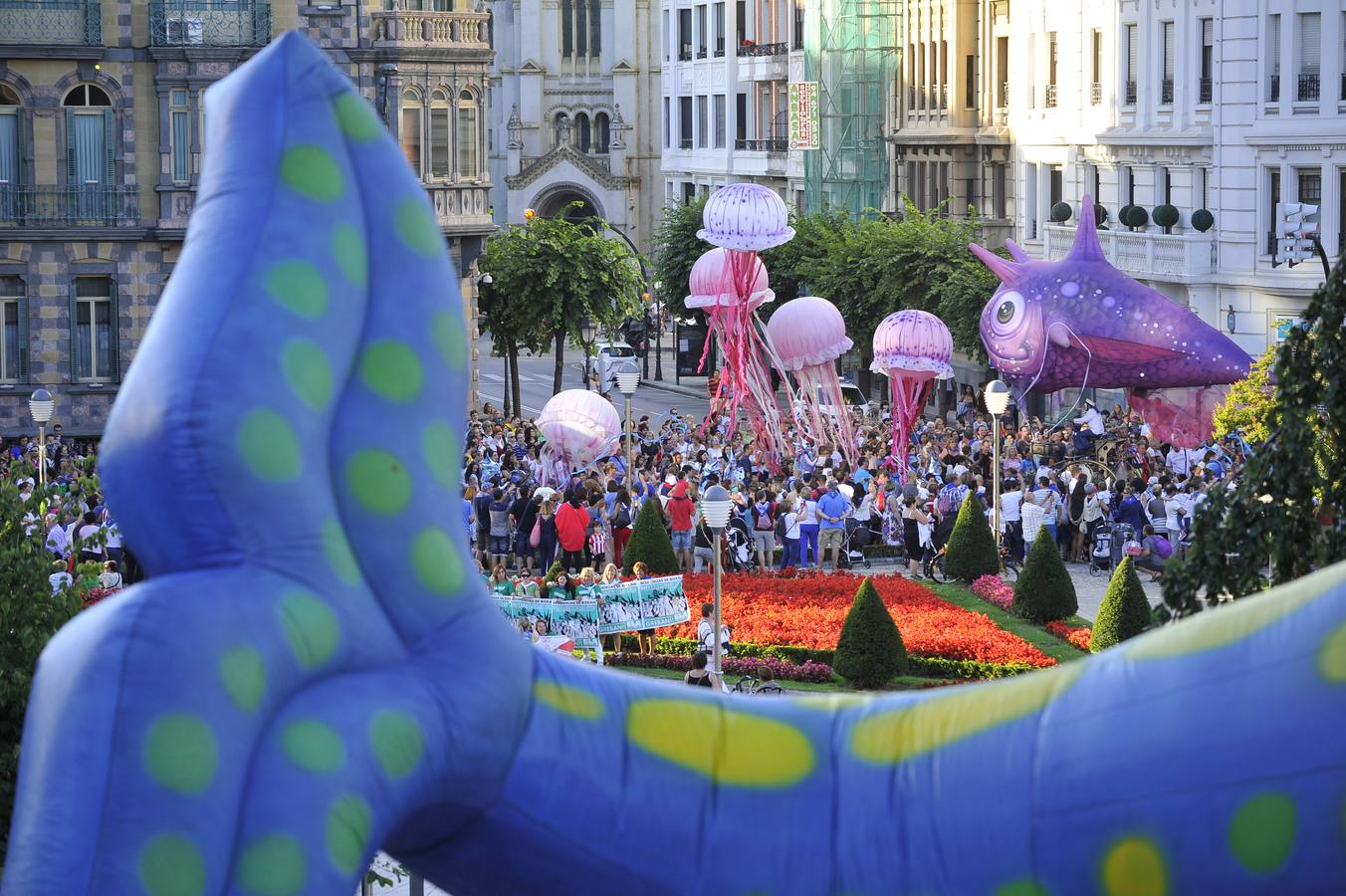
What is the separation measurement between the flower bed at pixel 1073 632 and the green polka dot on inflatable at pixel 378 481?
1919 cm

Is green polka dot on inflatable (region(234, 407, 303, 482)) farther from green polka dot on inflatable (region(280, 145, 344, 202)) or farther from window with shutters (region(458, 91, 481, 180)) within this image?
window with shutters (region(458, 91, 481, 180))

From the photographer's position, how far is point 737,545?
31062 mm

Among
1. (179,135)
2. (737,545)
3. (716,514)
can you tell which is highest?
(179,135)

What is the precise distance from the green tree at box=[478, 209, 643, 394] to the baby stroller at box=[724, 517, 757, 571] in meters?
21.7

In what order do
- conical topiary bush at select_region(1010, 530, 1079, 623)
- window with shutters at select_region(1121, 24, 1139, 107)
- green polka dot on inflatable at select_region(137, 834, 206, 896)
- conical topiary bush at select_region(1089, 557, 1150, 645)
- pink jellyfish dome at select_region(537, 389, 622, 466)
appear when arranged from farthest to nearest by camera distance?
window with shutters at select_region(1121, 24, 1139, 107), pink jellyfish dome at select_region(537, 389, 622, 466), conical topiary bush at select_region(1010, 530, 1079, 623), conical topiary bush at select_region(1089, 557, 1150, 645), green polka dot on inflatable at select_region(137, 834, 206, 896)

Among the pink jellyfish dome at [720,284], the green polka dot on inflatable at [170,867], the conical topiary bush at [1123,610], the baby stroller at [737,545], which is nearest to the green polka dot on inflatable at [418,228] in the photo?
the green polka dot on inflatable at [170,867]

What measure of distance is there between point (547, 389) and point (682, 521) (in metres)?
35.2

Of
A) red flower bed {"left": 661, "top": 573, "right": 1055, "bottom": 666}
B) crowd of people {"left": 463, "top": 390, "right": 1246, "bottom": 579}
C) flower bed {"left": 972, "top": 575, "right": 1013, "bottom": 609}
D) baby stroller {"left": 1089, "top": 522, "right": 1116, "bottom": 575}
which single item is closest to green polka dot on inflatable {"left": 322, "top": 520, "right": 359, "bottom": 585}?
red flower bed {"left": 661, "top": 573, "right": 1055, "bottom": 666}

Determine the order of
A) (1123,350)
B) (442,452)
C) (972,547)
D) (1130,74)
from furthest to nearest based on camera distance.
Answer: (1130,74) < (1123,350) < (972,547) < (442,452)

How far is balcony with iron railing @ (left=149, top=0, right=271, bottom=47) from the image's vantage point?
140 ft

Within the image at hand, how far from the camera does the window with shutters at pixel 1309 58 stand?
1831 inches

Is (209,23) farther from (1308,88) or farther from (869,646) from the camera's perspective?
(869,646)

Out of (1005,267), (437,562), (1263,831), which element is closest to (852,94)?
(1005,267)

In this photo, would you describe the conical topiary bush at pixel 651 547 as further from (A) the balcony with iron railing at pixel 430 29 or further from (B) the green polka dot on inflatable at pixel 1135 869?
(B) the green polka dot on inflatable at pixel 1135 869
